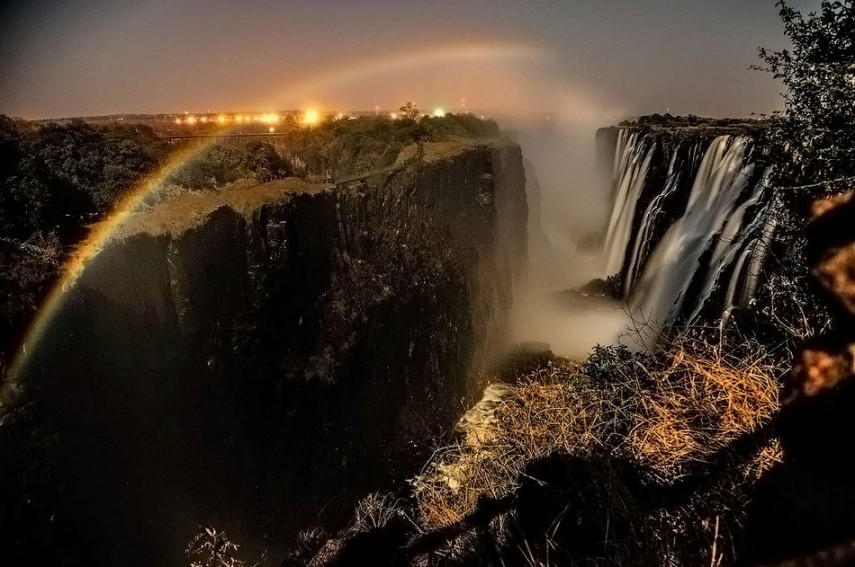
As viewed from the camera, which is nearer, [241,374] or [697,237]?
[241,374]

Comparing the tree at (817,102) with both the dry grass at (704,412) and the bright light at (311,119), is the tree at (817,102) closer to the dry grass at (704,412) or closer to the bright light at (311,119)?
the dry grass at (704,412)

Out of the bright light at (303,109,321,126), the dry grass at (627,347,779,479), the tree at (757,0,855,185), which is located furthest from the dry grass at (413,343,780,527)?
the bright light at (303,109,321,126)

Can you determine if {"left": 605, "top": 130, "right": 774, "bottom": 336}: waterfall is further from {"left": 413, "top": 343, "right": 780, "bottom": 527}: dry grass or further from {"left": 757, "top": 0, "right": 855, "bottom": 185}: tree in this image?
{"left": 413, "top": 343, "right": 780, "bottom": 527}: dry grass

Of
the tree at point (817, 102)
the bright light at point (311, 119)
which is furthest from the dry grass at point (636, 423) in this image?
the bright light at point (311, 119)

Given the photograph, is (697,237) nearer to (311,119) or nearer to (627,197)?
(627,197)

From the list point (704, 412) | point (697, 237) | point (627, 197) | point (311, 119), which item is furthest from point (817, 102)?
point (311, 119)

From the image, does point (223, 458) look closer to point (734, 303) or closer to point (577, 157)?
point (734, 303)
